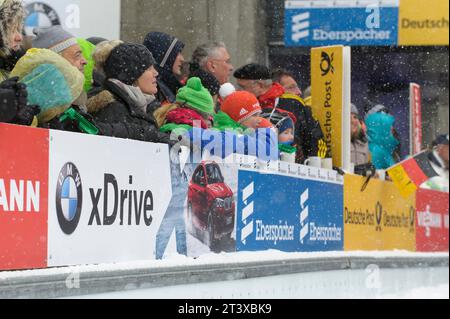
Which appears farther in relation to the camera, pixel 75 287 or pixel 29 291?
pixel 75 287

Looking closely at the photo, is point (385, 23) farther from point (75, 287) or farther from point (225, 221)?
point (75, 287)

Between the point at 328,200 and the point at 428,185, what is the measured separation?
4.02 m

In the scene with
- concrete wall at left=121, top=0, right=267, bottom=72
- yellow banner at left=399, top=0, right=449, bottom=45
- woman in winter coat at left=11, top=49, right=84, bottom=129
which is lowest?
woman in winter coat at left=11, top=49, right=84, bottom=129

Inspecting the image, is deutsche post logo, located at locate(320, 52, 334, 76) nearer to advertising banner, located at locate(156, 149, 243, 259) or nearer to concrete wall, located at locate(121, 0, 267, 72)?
concrete wall, located at locate(121, 0, 267, 72)

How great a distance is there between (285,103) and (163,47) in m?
1.76

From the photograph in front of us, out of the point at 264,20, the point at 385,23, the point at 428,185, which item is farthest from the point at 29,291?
the point at 385,23

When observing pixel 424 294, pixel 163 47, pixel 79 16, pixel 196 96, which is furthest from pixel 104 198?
pixel 424 294

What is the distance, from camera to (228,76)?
885cm

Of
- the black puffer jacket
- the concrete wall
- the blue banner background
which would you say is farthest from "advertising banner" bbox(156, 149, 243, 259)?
the blue banner background

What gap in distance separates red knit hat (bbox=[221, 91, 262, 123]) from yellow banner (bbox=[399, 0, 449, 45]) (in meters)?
6.33

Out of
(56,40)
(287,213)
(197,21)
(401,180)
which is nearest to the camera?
(56,40)

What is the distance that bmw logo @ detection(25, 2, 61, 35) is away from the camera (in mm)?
7844

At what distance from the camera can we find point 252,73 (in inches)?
357

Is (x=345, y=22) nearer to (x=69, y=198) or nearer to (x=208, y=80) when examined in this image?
(x=208, y=80)
